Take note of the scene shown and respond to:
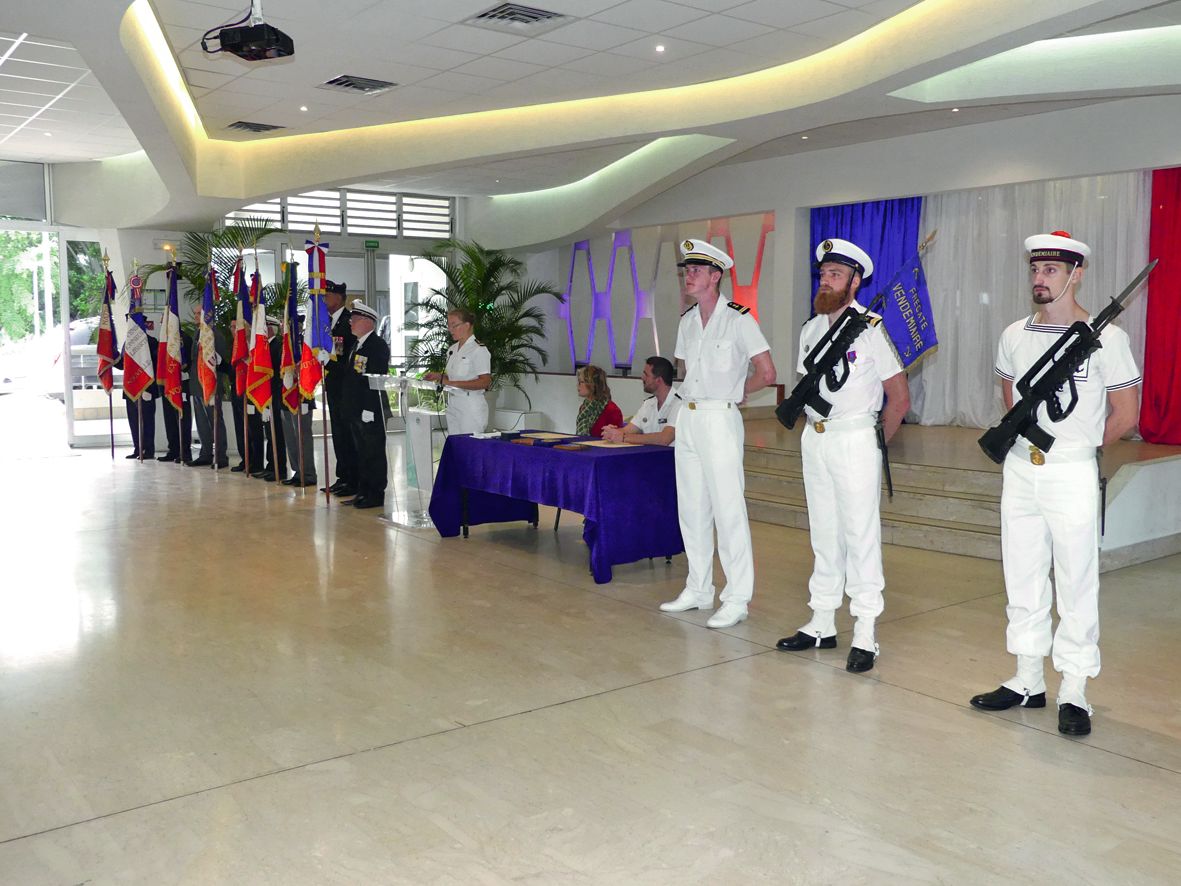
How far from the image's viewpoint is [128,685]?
4.30 meters

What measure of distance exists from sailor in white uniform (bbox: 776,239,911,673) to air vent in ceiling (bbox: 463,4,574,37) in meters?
3.52

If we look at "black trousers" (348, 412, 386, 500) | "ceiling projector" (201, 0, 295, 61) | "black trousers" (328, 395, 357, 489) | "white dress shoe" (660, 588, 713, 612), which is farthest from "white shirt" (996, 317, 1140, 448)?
"black trousers" (328, 395, 357, 489)

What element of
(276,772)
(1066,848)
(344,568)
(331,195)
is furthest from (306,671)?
(331,195)

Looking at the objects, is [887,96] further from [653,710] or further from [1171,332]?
[653,710]

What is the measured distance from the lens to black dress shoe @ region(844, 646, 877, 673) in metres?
4.43

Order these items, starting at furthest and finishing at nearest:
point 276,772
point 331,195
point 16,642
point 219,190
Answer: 1. point 331,195
2. point 219,190
3. point 16,642
4. point 276,772

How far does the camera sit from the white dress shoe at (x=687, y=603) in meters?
5.41

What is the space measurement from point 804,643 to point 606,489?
1.65 meters

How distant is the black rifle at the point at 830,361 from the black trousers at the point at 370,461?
488 cm

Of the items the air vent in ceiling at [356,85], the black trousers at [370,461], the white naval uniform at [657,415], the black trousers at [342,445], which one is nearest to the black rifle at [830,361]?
the white naval uniform at [657,415]

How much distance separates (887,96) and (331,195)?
9.17 m

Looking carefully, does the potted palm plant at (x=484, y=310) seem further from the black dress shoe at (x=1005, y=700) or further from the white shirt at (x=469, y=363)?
the black dress shoe at (x=1005, y=700)

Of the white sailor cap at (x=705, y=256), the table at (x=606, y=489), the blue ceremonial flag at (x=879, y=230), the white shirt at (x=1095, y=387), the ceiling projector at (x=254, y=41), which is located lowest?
the table at (x=606, y=489)

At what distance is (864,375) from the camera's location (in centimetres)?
437
